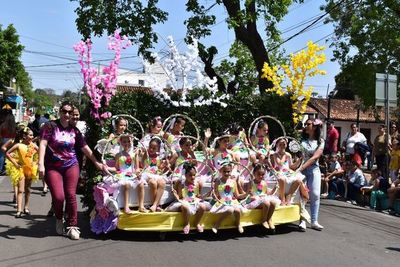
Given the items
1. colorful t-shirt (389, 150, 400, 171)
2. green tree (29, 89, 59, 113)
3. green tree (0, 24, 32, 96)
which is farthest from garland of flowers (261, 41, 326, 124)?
green tree (29, 89, 59, 113)

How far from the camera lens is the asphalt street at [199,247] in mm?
6578

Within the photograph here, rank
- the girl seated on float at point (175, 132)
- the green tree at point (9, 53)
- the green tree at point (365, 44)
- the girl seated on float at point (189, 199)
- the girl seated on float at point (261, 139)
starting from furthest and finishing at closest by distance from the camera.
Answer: the green tree at point (9, 53)
the green tree at point (365, 44)
the girl seated on float at point (261, 139)
the girl seated on float at point (175, 132)
the girl seated on float at point (189, 199)

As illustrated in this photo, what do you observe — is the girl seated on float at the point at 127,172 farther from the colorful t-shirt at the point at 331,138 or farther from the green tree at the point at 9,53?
the green tree at the point at 9,53

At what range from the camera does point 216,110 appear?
10.7 meters

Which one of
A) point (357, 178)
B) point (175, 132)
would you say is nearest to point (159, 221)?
point (175, 132)

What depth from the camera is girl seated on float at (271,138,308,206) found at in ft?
28.9

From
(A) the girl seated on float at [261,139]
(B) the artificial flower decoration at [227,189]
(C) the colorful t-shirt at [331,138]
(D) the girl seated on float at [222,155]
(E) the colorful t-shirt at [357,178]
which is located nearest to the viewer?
(B) the artificial flower decoration at [227,189]

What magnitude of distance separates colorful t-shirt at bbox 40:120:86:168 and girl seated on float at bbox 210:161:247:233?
7.30ft

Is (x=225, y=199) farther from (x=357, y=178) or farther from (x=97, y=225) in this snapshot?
(x=357, y=178)

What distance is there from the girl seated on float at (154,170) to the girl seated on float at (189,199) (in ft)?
0.73

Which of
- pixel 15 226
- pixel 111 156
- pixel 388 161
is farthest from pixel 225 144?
pixel 388 161

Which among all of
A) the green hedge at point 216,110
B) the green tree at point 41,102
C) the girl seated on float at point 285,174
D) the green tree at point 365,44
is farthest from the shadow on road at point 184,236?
the green tree at point 41,102

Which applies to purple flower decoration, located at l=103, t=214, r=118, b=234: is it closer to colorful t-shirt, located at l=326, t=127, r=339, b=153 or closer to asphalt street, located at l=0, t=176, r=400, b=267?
asphalt street, located at l=0, t=176, r=400, b=267

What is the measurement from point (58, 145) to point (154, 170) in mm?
1491
